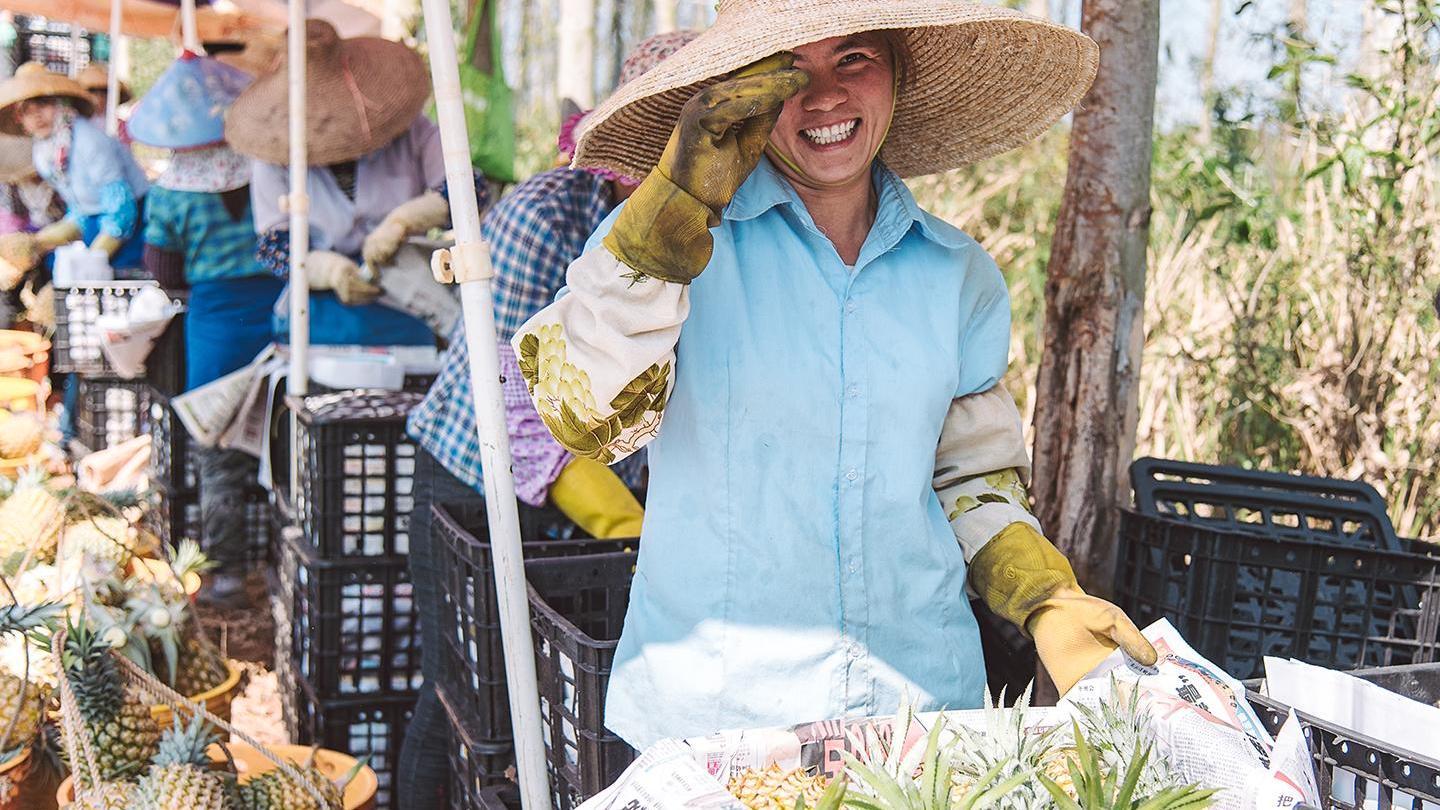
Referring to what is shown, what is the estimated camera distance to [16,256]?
710 cm

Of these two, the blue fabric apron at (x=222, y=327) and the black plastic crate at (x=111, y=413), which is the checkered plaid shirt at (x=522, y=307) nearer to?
the blue fabric apron at (x=222, y=327)

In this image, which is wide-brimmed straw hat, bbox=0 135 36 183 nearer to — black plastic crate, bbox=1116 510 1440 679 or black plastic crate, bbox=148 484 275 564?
black plastic crate, bbox=148 484 275 564

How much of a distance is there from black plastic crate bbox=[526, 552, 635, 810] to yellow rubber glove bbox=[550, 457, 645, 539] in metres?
0.19

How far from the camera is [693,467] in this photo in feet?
5.70

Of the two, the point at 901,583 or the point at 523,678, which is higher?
the point at 901,583

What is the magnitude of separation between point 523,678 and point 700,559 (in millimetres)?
417

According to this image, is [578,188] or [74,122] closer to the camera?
[578,188]

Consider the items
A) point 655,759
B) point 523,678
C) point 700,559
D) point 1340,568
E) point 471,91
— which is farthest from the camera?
point 471,91

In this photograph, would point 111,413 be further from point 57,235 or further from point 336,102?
point 336,102

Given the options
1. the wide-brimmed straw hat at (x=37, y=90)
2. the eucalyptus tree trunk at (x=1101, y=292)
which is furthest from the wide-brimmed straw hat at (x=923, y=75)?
the wide-brimmed straw hat at (x=37, y=90)

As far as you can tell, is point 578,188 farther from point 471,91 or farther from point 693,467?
point 471,91

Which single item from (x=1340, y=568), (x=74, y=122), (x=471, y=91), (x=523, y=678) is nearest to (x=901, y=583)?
(x=523, y=678)

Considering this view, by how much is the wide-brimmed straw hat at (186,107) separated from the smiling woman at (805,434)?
138 inches

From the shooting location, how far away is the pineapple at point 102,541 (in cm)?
327
